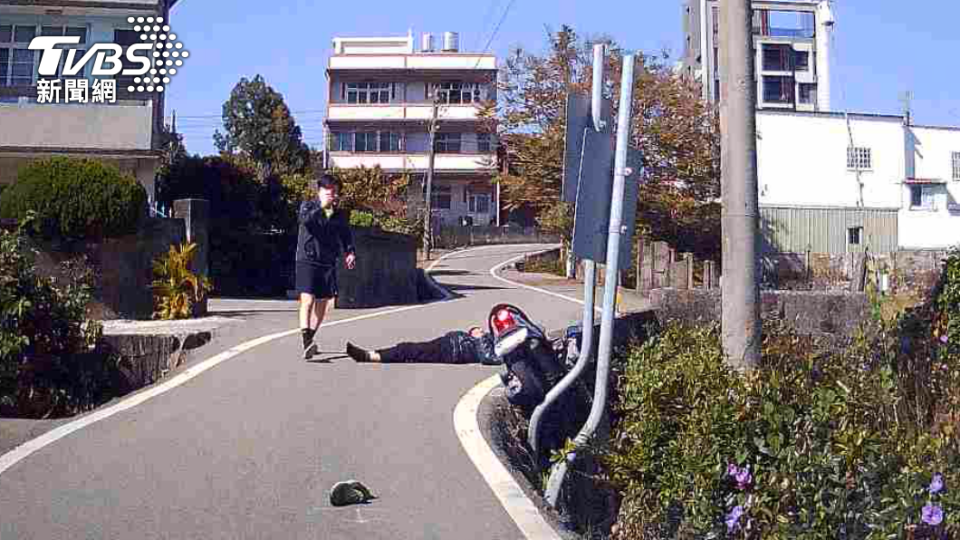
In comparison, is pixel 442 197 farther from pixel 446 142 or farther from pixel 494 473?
pixel 494 473

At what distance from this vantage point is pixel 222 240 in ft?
103

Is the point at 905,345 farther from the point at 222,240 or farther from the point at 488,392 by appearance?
the point at 222,240

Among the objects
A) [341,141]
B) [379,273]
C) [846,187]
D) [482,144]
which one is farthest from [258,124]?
[379,273]

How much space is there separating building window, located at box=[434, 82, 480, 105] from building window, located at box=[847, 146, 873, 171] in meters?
26.5

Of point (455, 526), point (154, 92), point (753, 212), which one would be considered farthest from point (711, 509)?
point (154, 92)

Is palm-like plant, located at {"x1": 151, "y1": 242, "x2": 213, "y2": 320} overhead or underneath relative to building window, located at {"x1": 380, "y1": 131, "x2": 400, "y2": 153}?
underneath

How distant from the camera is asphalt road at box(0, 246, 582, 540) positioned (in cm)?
567

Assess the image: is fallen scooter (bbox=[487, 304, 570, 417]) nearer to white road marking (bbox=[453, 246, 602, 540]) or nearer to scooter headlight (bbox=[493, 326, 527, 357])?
scooter headlight (bbox=[493, 326, 527, 357])

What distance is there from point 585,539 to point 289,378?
4.16m

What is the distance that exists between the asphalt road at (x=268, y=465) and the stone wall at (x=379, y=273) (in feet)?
29.8

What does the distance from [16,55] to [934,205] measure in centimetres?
3839

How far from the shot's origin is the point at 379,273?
22078mm

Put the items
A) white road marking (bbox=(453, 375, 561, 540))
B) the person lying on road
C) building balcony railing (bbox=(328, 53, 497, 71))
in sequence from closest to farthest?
1. white road marking (bbox=(453, 375, 561, 540))
2. the person lying on road
3. building balcony railing (bbox=(328, 53, 497, 71))

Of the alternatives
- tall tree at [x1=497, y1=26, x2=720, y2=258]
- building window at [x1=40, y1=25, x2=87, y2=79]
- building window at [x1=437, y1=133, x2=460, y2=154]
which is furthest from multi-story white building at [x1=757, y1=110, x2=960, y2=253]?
building window at [x1=40, y1=25, x2=87, y2=79]
